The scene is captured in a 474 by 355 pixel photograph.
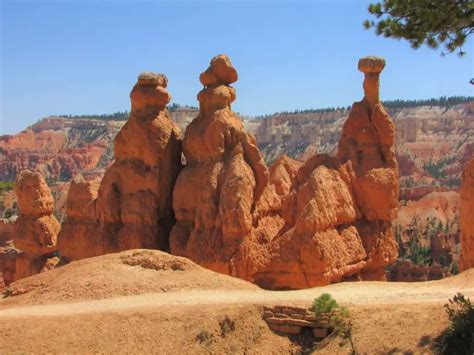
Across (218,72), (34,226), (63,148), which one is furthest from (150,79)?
(63,148)

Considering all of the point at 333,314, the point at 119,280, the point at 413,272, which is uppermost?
the point at 119,280

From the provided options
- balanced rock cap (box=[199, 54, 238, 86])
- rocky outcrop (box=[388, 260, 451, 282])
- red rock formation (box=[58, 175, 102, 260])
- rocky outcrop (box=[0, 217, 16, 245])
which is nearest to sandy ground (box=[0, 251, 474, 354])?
red rock formation (box=[58, 175, 102, 260])

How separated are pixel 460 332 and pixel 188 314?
16.2ft

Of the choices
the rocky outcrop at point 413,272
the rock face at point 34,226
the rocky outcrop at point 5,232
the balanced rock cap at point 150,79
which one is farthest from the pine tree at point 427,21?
the rocky outcrop at point 5,232

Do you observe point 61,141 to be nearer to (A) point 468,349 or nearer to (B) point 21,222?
(B) point 21,222

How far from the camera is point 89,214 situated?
2405 cm

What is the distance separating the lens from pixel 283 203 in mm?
20891

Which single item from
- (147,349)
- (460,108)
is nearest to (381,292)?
(147,349)

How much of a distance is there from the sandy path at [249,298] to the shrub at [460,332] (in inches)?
56.4

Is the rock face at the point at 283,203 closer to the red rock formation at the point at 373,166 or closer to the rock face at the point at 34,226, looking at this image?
the red rock formation at the point at 373,166

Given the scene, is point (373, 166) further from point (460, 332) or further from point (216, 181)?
point (460, 332)

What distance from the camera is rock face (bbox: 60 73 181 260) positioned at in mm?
22109

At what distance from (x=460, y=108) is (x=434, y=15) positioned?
136879 millimetres

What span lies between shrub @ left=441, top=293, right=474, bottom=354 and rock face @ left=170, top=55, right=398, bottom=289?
7580mm
